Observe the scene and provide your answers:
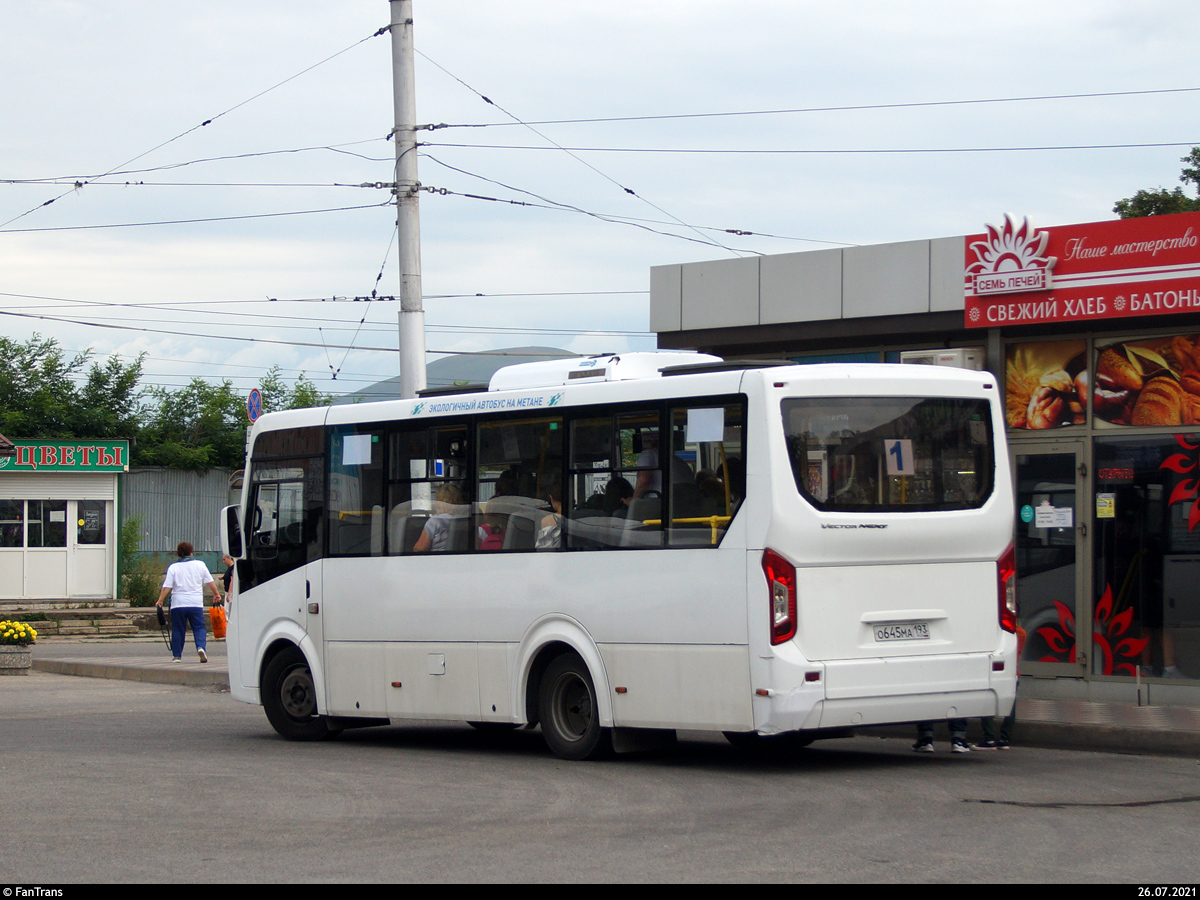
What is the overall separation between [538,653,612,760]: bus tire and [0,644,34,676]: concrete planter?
13.6 metres

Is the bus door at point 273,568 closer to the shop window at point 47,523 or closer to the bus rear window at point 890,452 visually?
the bus rear window at point 890,452

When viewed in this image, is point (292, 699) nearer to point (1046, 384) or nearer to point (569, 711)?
point (569, 711)

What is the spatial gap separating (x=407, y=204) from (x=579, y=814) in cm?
1096

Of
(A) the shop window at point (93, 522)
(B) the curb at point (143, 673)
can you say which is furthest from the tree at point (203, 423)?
(B) the curb at point (143, 673)

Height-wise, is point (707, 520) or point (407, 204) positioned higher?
point (407, 204)

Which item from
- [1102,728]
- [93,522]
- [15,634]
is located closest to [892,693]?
[1102,728]

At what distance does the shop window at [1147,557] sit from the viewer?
46.6 feet

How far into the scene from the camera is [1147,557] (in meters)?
14.5

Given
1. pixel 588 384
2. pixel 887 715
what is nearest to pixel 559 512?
pixel 588 384

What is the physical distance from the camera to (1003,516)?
35.2 feet

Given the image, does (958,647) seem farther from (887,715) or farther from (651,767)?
(651,767)

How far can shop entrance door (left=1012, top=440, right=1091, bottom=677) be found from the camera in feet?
48.9

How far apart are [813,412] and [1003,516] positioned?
5.42 feet

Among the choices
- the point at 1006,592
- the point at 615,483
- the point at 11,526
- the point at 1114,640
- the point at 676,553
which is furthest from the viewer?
the point at 11,526
